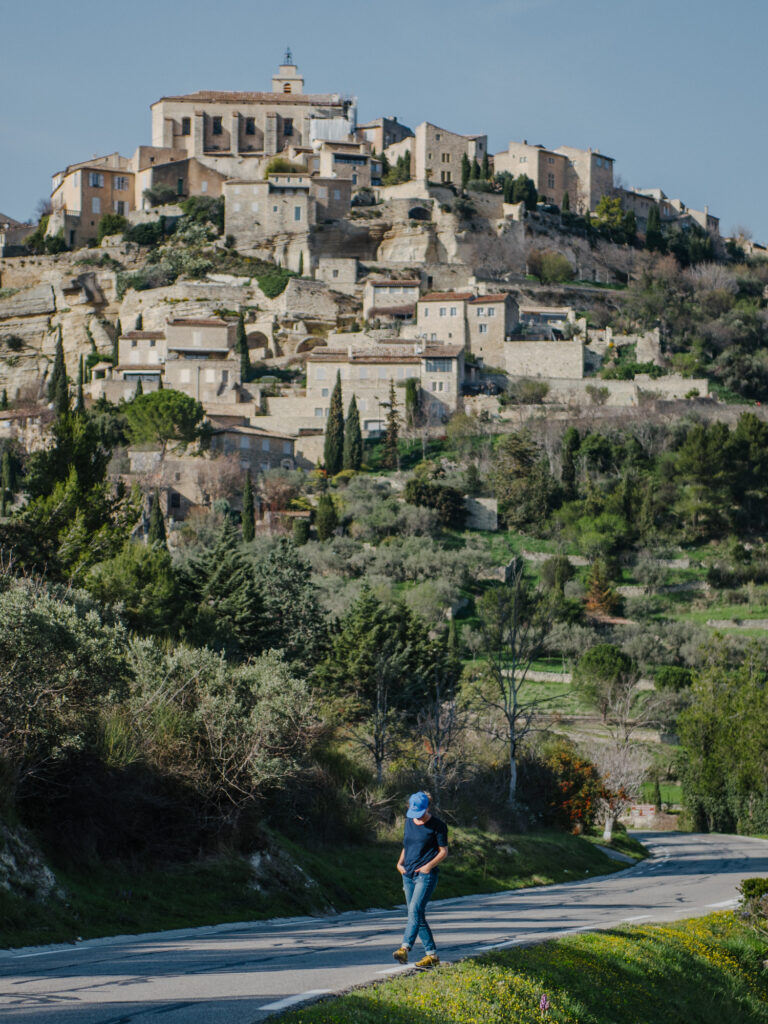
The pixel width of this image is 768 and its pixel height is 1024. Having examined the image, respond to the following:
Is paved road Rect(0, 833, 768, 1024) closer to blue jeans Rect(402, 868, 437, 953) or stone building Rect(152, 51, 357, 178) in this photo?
blue jeans Rect(402, 868, 437, 953)

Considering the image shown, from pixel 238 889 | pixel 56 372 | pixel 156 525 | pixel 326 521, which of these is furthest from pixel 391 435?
pixel 238 889

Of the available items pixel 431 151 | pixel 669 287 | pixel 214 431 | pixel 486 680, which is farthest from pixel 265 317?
pixel 486 680

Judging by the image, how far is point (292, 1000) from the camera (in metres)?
9.52

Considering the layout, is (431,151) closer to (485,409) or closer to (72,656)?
(485,409)

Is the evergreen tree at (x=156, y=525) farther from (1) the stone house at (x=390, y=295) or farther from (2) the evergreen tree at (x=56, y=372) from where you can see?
(1) the stone house at (x=390, y=295)

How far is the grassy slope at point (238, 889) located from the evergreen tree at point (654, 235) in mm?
90077

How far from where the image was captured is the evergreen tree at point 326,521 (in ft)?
220

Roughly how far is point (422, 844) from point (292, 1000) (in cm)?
169

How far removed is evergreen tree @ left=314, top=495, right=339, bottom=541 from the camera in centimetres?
6712

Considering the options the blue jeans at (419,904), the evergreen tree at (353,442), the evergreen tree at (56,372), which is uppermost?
the evergreen tree at (56,372)

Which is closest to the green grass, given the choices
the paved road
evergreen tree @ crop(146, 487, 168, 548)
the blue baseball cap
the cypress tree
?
the paved road

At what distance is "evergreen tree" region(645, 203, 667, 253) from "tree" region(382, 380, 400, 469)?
3777 centimetres

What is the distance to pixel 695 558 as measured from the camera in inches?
2712

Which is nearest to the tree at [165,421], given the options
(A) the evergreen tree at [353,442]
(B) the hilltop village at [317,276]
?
(B) the hilltop village at [317,276]
